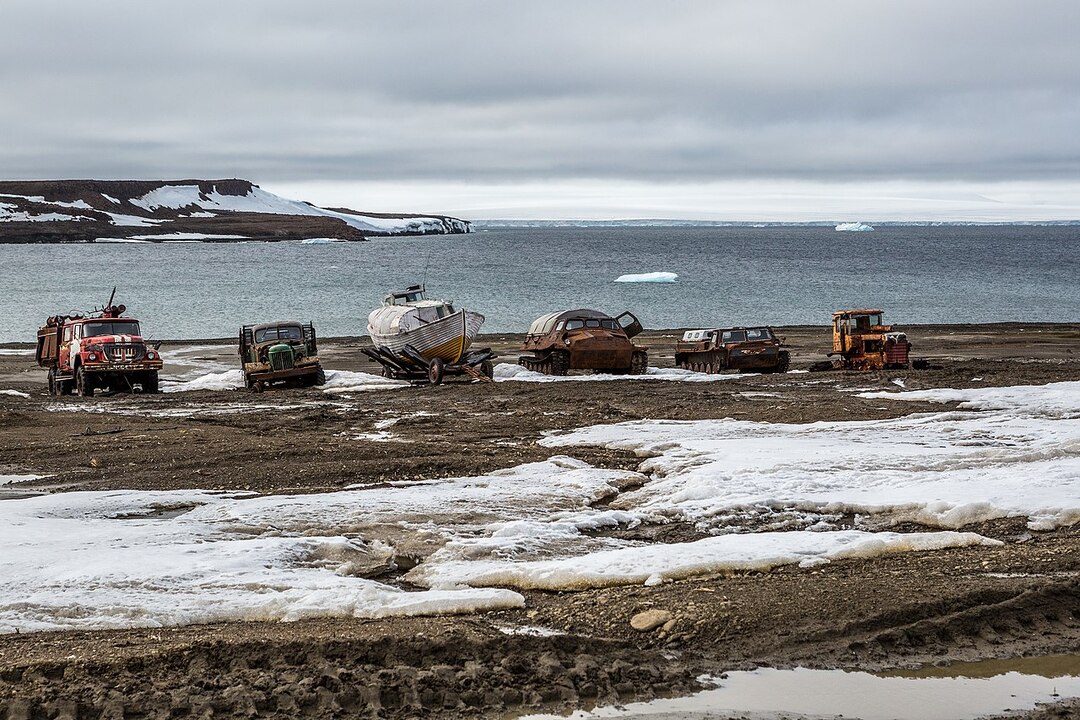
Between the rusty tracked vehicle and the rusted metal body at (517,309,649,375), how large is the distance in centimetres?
563

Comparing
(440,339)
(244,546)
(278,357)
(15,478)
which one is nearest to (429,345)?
(440,339)

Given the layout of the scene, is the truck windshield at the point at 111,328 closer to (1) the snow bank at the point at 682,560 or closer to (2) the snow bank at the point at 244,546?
(2) the snow bank at the point at 244,546

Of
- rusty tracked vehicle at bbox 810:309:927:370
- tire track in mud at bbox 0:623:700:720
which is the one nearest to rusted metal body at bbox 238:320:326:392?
rusty tracked vehicle at bbox 810:309:927:370

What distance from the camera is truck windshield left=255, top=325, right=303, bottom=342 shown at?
98.7 ft

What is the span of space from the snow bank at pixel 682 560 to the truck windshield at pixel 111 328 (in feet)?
73.1

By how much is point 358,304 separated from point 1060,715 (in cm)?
6947

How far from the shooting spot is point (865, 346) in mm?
31047

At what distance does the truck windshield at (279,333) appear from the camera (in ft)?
98.7

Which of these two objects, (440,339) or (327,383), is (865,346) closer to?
(440,339)

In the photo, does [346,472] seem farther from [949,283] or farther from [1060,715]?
[949,283]

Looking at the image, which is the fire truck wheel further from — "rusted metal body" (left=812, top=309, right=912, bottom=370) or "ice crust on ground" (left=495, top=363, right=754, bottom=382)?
"rusted metal body" (left=812, top=309, right=912, bottom=370)

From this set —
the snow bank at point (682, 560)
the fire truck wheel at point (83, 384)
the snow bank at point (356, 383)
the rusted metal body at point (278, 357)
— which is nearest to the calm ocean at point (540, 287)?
the snow bank at point (356, 383)

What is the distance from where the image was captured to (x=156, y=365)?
29.1m

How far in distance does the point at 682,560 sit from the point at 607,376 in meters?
21.1
